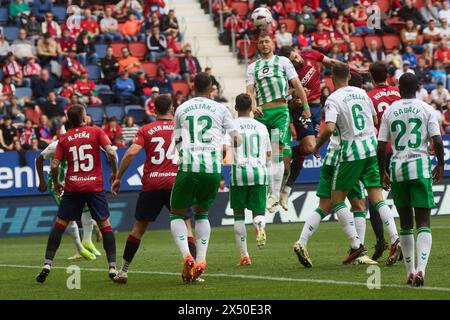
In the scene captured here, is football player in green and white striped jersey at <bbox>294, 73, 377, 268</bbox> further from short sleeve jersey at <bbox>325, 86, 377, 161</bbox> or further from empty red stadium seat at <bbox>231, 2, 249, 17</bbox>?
empty red stadium seat at <bbox>231, 2, 249, 17</bbox>

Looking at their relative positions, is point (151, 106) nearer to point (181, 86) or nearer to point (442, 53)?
point (181, 86)

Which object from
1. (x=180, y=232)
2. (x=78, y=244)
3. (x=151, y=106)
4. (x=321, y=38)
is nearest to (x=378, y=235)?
(x=180, y=232)

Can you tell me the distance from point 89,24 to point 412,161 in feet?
68.7

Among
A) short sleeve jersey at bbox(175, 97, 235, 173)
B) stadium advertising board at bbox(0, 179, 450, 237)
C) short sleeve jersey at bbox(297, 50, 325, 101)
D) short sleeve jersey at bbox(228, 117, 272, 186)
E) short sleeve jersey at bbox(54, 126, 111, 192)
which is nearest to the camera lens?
short sleeve jersey at bbox(175, 97, 235, 173)

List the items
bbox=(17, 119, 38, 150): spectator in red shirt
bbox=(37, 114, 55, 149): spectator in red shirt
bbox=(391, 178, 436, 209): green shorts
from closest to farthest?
1. bbox=(391, 178, 436, 209): green shorts
2. bbox=(17, 119, 38, 150): spectator in red shirt
3. bbox=(37, 114, 55, 149): spectator in red shirt

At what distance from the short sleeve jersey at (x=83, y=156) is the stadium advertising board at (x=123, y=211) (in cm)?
1102

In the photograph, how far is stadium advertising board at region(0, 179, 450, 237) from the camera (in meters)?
25.4

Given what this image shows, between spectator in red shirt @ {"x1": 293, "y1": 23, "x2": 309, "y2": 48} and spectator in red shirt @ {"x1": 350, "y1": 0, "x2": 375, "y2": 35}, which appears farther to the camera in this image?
spectator in red shirt @ {"x1": 350, "y1": 0, "x2": 375, "y2": 35}

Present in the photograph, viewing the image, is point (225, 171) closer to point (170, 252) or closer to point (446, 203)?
point (446, 203)

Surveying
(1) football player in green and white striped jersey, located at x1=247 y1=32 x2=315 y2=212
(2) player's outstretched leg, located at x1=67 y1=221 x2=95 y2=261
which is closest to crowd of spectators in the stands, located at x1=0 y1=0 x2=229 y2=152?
(2) player's outstretched leg, located at x1=67 y1=221 x2=95 y2=261

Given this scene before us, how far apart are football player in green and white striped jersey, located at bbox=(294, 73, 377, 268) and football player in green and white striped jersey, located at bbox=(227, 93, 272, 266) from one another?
1134mm

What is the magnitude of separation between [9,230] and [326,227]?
269 inches

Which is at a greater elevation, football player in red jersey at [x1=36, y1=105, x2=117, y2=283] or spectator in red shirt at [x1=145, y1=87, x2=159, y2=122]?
football player in red jersey at [x1=36, y1=105, x2=117, y2=283]

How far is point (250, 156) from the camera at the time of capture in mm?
16125
